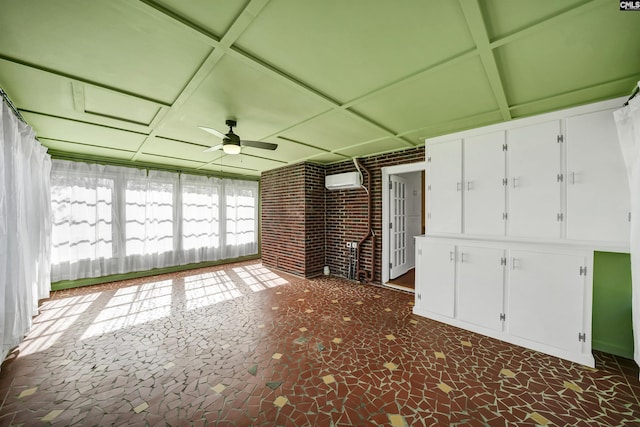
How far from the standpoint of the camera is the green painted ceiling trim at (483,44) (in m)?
1.24

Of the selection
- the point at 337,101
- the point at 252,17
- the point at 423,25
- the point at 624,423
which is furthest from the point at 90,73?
the point at 624,423

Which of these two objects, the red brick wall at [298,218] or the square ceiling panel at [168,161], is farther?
the red brick wall at [298,218]

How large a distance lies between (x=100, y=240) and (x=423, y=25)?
6.19 m

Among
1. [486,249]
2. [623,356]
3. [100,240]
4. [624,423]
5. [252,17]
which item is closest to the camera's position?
[252,17]

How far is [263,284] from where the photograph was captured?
455 centimetres

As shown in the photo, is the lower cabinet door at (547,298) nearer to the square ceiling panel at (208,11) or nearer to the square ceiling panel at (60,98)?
the square ceiling panel at (208,11)

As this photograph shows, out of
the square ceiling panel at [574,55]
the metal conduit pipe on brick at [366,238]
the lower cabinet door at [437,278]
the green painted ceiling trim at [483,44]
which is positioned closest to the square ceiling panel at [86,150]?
the metal conduit pipe on brick at [366,238]

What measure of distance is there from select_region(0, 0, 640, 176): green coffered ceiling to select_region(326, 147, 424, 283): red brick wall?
4.34 ft

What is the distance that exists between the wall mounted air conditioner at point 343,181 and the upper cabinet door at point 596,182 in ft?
9.28

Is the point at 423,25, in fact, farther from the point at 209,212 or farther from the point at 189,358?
the point at 209,212

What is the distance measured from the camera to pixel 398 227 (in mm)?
4719

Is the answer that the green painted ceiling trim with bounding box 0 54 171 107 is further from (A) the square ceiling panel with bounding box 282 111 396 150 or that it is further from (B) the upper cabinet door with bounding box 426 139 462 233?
(B) the upper cabinet door with bounding box 426 139 462 233

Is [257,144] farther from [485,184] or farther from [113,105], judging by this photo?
[485,184]

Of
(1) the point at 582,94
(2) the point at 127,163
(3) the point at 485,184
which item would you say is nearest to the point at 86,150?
(2) the point at 127,163
